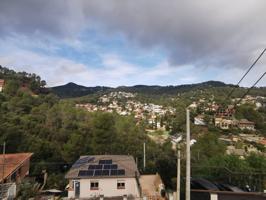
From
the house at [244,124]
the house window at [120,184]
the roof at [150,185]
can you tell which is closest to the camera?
the house window at [120,184]

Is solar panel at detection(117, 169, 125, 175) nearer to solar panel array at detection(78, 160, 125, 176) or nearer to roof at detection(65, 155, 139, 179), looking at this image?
solar panel array at detection(78, 160, 125, 176)

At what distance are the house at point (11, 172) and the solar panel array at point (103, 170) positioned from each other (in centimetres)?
503

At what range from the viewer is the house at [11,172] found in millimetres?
19016

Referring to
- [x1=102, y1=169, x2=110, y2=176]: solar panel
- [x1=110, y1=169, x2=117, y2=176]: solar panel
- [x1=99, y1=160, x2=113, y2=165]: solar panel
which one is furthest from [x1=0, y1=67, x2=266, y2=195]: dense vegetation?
[x1=102, y1=169, x2=110, y2=176]: solar panel

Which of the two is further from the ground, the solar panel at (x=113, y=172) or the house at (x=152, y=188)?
the solar panel at (x=113, y=172)

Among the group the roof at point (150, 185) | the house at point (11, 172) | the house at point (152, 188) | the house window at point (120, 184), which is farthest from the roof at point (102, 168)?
the house at point (11, 172)

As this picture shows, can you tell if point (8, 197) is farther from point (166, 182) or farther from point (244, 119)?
point (244, 119)

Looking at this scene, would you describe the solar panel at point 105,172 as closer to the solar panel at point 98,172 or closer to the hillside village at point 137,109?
the solar panel at point 98,172

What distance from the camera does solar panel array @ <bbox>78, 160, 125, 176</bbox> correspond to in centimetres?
2155

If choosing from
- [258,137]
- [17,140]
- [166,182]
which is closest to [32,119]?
[17,140]

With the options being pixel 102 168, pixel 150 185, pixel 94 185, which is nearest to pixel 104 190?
pixel 94 185

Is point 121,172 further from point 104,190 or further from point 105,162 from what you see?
point 105,162

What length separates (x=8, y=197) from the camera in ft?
61.1

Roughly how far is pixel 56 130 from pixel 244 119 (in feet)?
155
